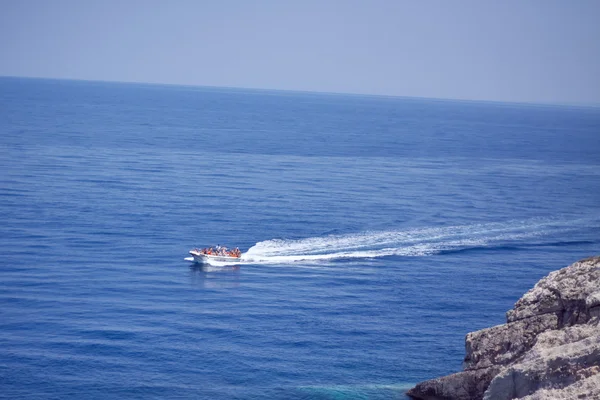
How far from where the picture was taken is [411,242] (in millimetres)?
83625

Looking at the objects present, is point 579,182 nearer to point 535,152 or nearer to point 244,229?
point 535,152

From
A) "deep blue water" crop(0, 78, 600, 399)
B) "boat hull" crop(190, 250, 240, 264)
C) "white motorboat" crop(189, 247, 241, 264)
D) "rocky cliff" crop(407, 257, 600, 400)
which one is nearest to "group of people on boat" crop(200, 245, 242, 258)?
"white motorboat" crop(189, 247, 241, 264)

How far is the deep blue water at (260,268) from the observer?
51062mm

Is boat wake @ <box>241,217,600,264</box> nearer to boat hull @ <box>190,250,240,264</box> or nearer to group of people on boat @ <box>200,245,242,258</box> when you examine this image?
group of people on boat @ <box>200,245,242,258</box>

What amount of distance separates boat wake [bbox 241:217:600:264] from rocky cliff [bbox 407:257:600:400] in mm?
33511

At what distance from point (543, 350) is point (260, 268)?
43.0 metres

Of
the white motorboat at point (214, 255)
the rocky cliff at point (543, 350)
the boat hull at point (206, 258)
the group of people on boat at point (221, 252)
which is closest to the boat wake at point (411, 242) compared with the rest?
the group of people on boat at point (221, 252)

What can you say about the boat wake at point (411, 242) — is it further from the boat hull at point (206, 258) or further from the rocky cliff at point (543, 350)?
the rocky cliff at point (543, 350)

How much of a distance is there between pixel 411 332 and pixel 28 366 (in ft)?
85.5

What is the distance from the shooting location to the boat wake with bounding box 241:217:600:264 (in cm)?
7762

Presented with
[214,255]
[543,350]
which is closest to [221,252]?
[214,255]

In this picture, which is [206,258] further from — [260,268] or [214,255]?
[260,268]

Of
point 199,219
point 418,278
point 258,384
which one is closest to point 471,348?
point 258,384

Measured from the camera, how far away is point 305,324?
5988 centimetres
